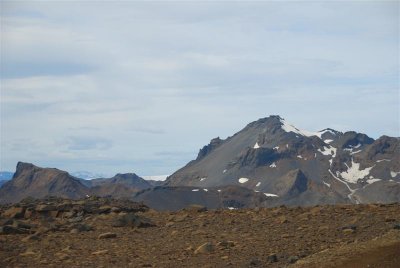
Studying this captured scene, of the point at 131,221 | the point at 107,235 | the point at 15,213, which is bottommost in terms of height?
the point at 107,235

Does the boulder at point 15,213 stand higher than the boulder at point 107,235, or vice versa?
the boulder at point 15,213

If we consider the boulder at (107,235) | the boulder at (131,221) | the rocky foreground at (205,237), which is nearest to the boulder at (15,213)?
the rocky foreground at (205,237)

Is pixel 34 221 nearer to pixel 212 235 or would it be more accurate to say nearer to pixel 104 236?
pixel 104 236

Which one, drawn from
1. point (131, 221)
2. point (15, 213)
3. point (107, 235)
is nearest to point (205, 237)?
point (107, 235)

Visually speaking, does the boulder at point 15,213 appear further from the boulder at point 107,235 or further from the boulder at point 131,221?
the boulder at point 107,235

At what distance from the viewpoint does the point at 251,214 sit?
1156 inches

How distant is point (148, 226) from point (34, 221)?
5.55m

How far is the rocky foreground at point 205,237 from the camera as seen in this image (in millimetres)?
20828

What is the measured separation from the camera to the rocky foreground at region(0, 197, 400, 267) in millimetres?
20828

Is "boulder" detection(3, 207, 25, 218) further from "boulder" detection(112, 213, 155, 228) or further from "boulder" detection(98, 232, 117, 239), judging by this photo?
"boulder" detection(98, 232, 117, 239)

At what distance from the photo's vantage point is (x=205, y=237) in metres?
24.9

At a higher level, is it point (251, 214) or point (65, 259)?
point (251, 214)

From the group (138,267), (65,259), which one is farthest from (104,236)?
(138,267)

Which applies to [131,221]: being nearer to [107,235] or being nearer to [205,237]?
[107,235]
